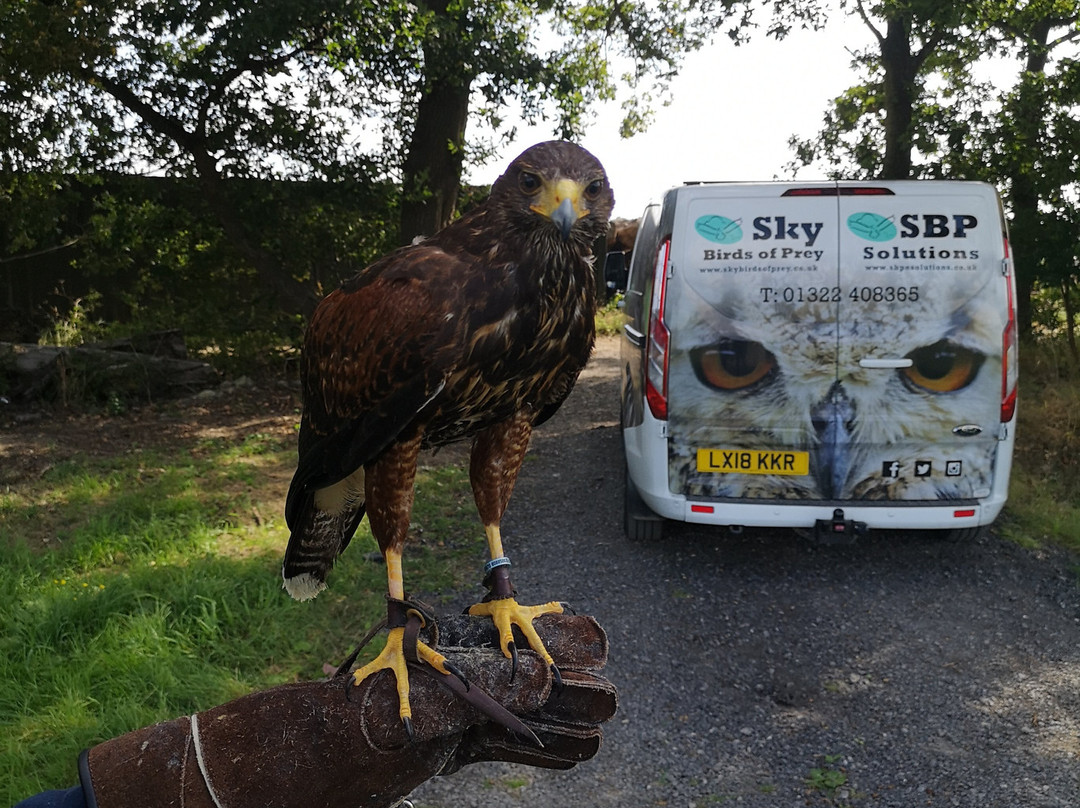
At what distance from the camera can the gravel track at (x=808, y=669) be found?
358cm

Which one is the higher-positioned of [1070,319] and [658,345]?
[1070,319]

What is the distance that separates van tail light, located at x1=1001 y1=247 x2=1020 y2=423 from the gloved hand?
3593mm

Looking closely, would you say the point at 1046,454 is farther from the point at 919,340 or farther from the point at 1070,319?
the point at 919,340

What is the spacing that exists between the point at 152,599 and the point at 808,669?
11.0ft

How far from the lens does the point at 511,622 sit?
2254mm

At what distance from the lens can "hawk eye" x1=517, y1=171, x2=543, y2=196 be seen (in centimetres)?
188

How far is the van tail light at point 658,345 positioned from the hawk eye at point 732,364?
174mm

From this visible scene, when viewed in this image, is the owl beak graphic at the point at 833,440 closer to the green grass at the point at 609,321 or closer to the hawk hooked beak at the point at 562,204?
the hawk hooked beak at the point at 562,204

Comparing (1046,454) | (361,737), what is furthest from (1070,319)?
(361,737)

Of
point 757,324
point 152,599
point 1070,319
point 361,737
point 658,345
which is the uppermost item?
point 1070,319

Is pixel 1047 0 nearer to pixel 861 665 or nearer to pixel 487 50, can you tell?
pixel 487 50

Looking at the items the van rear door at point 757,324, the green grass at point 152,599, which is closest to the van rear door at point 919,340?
the van rear door at point 757,324

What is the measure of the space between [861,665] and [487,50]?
610 centimetres

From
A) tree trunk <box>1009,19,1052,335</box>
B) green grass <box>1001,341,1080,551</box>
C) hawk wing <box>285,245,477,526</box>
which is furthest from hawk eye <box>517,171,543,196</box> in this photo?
tree trunk <box>1009,19,1052,335</box>
